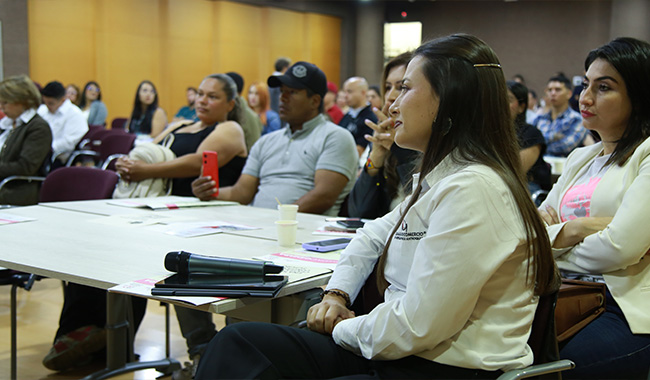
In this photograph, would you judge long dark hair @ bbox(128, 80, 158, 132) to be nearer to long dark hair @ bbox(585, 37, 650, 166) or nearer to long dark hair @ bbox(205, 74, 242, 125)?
long dark hair @ bbox(205, 74, 242, 125)

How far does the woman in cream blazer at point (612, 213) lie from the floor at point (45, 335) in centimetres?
187

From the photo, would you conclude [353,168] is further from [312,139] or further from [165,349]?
[165,349]

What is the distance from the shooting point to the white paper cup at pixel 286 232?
81.4 inches

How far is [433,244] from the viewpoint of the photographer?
1.27m

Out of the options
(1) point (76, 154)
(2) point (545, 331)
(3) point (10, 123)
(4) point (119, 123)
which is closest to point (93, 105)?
(4) point (119, 123)

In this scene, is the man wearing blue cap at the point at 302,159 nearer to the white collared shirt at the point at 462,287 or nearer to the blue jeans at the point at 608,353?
the blue jeans at the point at 608,353

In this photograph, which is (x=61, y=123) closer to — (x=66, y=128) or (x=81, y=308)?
(x=66, y=128)

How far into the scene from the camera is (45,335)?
329cm

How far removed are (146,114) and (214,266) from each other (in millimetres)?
7616

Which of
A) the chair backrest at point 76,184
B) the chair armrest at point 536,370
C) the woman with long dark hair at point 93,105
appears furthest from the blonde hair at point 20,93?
the woman with long dark hair at point 93,105

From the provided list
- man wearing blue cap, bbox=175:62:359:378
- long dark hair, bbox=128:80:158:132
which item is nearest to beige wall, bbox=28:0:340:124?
long dark hair, bbox=128:80:158:132

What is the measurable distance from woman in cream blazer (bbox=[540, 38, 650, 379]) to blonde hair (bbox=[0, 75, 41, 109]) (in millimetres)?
3988

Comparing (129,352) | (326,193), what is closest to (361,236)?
(326,193)

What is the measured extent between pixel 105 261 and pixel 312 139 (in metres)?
1.77
